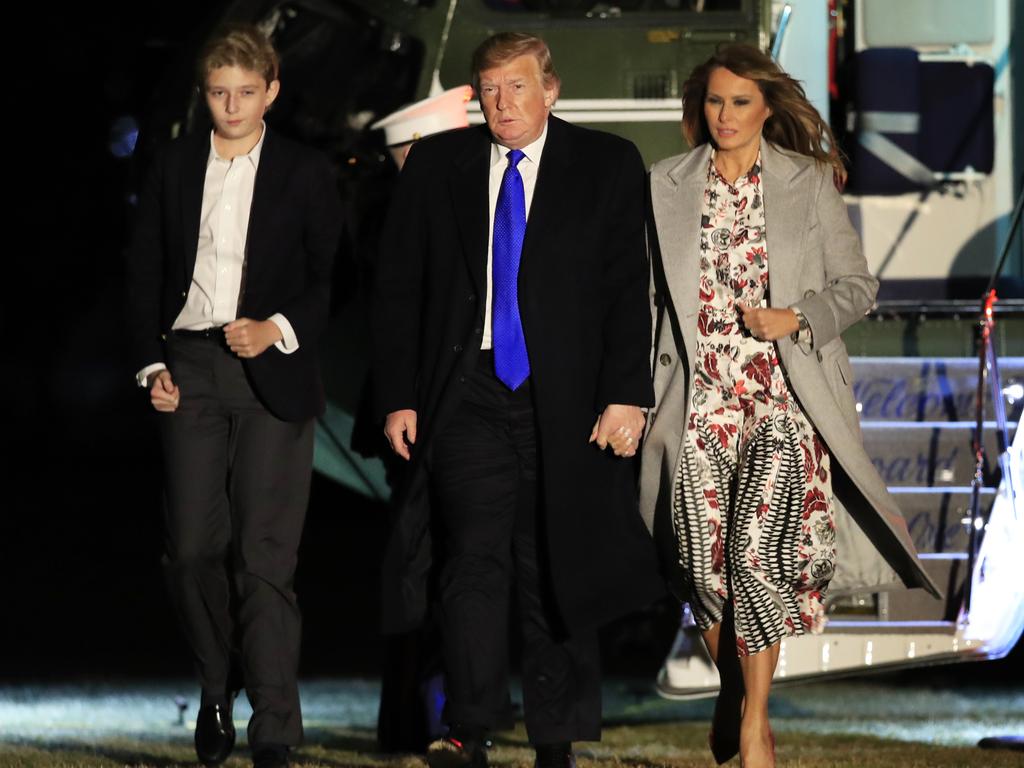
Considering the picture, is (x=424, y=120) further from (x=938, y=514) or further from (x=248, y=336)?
(x=938, y=514)

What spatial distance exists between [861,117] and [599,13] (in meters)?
1.18

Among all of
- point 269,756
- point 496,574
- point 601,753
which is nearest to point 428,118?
point 496,574

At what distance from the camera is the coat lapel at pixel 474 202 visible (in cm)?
496

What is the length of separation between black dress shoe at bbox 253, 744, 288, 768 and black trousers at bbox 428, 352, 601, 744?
520mm

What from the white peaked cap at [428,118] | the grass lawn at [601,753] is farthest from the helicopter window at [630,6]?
the grass lawn at [601,753]

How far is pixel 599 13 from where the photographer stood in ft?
23.5

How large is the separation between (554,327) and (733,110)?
0.83m

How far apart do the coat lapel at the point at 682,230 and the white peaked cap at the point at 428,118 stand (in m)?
1.48

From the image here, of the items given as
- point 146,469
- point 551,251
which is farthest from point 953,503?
point 146,469

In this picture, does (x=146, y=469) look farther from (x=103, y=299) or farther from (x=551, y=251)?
(x=551, y=251)

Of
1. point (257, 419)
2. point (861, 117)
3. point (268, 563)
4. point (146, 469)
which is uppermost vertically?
point (861, 117)

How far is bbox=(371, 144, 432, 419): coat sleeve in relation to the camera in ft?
16.6

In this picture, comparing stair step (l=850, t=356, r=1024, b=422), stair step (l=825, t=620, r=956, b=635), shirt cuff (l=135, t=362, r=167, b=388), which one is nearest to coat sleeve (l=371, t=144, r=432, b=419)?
shirt cuff (l=135, t=362, r=167, b=388)

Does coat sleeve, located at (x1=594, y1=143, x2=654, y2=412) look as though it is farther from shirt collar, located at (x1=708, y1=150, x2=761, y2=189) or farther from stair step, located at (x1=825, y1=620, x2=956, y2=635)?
stair step, located at (x1=825, y1=620, x2=956, y2=635)
